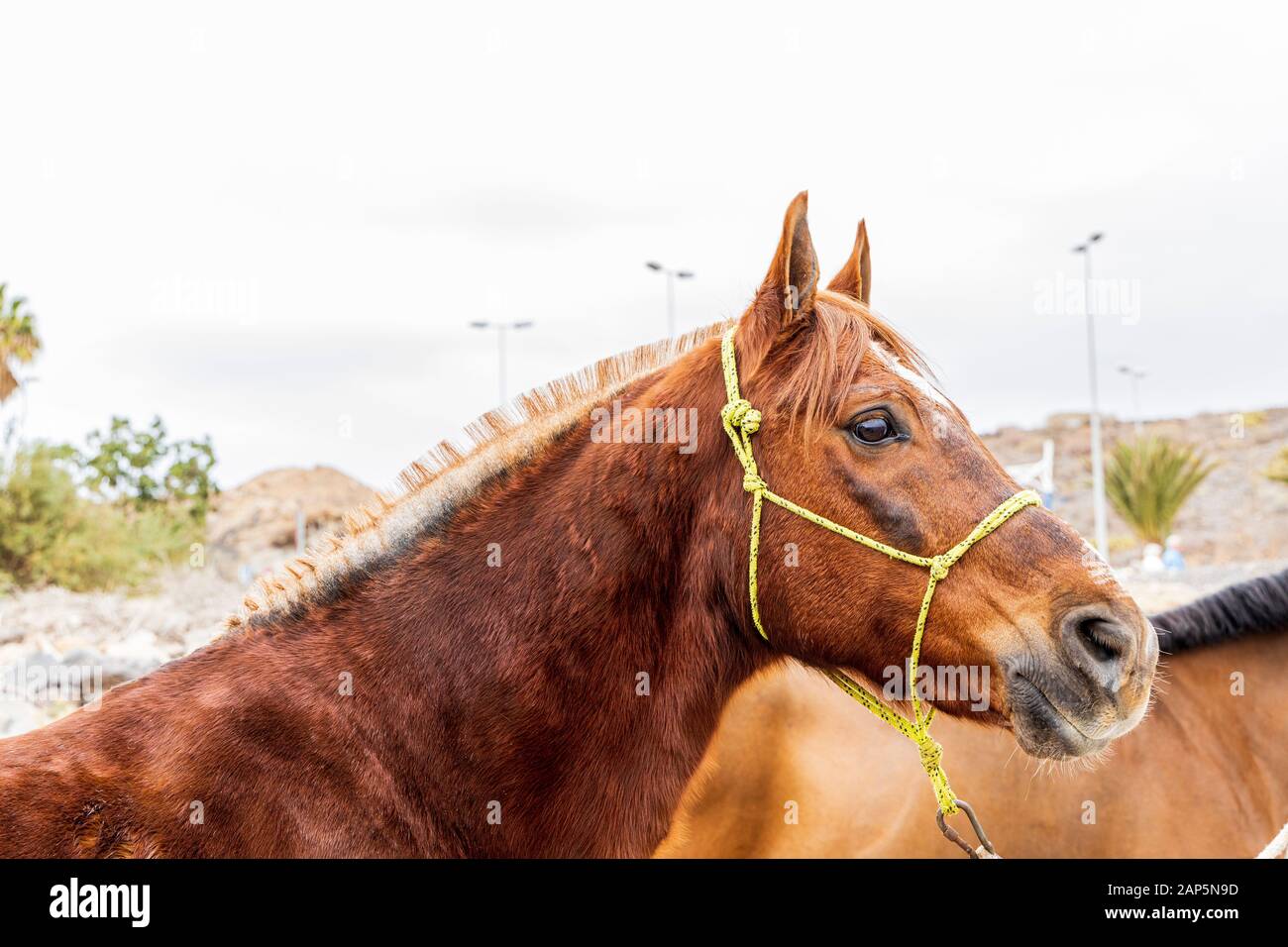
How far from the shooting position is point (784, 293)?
294cm

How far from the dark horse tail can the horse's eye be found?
10.2 feet

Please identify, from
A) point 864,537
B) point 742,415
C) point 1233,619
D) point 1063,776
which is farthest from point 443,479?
point 1233,619

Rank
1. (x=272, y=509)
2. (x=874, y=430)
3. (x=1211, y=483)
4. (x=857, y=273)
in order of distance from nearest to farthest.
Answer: (x=874, y=430)
(x=857, y=273)
(x=272, y=509)
(x=1211, y=483)

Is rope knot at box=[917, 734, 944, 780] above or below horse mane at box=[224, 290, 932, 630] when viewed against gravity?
below

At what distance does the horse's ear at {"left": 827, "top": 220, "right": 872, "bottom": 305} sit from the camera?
133 inches

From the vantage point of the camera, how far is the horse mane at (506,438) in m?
2.86

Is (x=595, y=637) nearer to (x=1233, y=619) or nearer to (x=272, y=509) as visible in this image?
(x=1233, y=619)

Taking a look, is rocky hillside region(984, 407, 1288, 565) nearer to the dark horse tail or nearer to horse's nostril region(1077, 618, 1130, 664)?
the dark horse tail

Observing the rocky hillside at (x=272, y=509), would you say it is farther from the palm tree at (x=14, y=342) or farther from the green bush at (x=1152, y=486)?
the green bush at (x=1152, y=486)

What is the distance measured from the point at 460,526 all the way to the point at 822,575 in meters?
1.08

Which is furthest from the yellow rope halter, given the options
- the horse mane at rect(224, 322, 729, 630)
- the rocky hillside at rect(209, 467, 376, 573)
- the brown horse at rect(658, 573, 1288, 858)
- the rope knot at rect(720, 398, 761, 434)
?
the rocky hillside at rect(209, 467, 376, 573)

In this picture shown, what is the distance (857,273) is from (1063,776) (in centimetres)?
287
